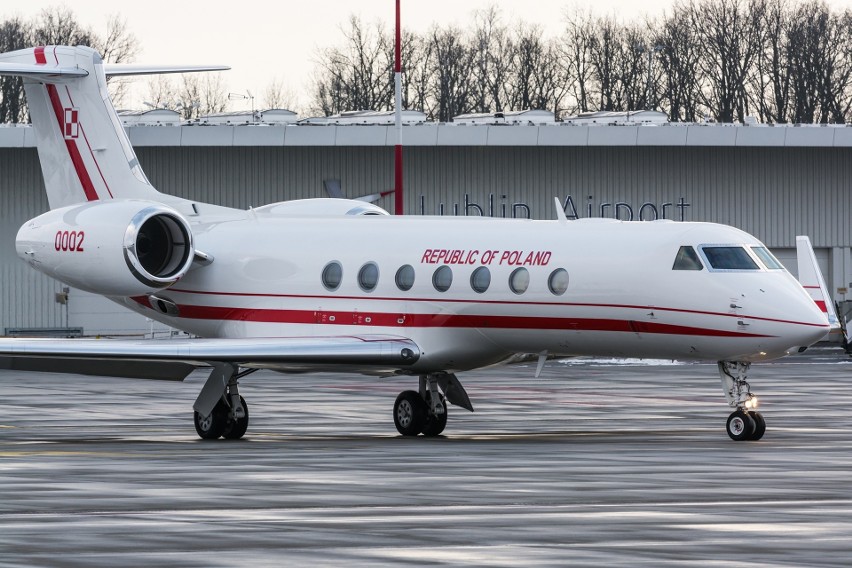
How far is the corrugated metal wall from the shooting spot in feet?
166

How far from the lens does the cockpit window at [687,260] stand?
20594 mm

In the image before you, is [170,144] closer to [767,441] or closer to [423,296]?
[423,296]

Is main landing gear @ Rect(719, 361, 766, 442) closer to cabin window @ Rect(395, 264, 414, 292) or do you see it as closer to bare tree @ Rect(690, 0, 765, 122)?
cabin window @ Rect(395, 264, 414, 292)

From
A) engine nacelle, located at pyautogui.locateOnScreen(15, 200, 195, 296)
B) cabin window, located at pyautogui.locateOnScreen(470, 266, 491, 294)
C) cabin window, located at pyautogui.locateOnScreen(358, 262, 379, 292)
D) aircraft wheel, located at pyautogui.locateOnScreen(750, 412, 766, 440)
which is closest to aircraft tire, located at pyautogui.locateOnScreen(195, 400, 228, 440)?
engine nacelle, located at pyautogui.locateOnScreen(15, 200, 195, 296)

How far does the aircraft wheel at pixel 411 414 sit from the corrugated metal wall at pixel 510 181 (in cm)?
2873

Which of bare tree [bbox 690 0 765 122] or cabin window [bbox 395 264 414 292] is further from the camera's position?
bare tree [bbox 690 0 765 122]

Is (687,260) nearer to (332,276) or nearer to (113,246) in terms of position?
(332,276)

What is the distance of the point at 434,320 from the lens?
72.7ft

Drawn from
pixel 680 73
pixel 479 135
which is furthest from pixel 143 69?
pixel 680 73

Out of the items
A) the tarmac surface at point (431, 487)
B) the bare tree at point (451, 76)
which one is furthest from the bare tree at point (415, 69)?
the tarmac surface at point (431, 487)

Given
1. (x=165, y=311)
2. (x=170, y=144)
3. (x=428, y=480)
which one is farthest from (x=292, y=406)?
(x=170, y=144)

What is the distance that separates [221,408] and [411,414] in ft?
8.12

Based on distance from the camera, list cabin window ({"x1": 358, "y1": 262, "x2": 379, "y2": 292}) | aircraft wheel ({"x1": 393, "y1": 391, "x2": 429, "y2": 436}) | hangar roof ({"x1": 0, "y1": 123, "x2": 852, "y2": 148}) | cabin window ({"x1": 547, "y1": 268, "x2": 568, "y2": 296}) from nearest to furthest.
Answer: cabin window ({"x1": 547, "y1": 268, "x2": 568, "y2": 296})
cabin window ({"x1": 358, "y1": 262, "x2": 379, "y2": 292})
aircraft wheel ({"x1": 393, "y1": 391, "x2": 429, "y2": 436})
hangar roof ({"x1": 0, "y1": 123, "x2": 852, "y2": 148})

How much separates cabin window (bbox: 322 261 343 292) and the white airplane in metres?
0.02
